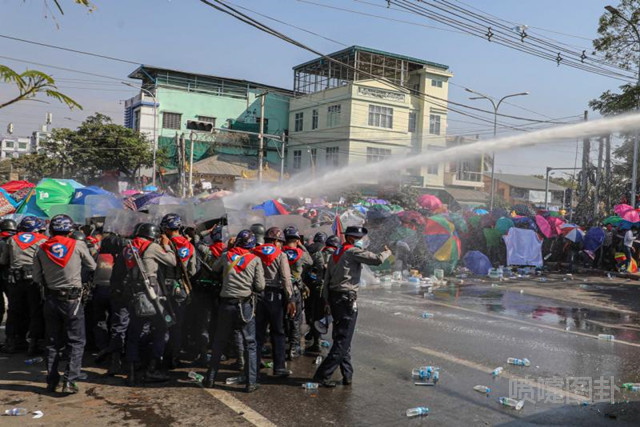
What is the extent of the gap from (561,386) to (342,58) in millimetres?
41615

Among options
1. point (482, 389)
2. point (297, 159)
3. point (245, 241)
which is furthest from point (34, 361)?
point (297, 159)

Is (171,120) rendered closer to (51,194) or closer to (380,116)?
(380,116)

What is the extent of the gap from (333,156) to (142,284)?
128 feet

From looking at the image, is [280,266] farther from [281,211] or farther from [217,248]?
[281,211]

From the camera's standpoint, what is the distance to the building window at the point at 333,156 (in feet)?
144

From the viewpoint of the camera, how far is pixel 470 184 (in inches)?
2089

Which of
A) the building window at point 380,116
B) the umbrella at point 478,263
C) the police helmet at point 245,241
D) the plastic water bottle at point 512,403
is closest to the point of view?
the plastic water bottle at point 512,403

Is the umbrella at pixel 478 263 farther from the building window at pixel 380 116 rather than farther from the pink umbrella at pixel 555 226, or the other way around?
the building window at pixel 380 116

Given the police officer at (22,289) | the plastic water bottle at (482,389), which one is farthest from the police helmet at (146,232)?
the plastic water bottle at (482,389)

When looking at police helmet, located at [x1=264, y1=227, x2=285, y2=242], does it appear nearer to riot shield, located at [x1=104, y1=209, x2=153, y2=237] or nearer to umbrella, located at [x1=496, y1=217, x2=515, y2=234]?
riot shield, located at [x1=104, y1=209, x2=153, y2=237]

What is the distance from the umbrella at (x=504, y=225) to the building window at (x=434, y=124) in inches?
1150

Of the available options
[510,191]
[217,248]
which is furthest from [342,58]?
[217,248]

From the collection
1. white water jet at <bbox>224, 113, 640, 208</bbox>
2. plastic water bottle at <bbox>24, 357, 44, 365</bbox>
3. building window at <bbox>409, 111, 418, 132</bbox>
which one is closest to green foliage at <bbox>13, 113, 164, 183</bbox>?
building window at <bbox>409, 111, 418, 132</bbox>

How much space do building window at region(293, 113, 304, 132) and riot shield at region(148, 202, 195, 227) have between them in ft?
133
